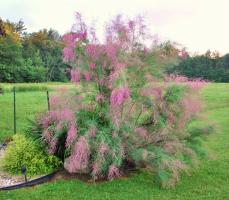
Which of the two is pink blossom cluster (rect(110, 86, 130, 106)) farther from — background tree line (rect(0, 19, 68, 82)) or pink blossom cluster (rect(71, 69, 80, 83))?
background tree line (rect(0, 19, 68, 82))

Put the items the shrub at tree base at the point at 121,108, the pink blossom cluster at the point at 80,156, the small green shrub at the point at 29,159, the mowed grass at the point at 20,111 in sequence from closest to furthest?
the pink blossom cluster at the point at 80,156 → the shrub at tree base at the point at 121,108 → the small green shrub at the point at 29,159 → the mowed grass at the point at 20,111

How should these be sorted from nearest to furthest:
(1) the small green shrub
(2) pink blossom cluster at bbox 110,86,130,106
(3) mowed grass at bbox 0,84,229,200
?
(3) mowed grass at bbox 0,84,229,200, (2) pink blossom cluster at bbox 110,86,130,106, (1) the small green shrub

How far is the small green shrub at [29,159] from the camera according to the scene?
753 centimetres

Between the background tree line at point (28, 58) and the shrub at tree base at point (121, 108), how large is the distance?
27.9 meters

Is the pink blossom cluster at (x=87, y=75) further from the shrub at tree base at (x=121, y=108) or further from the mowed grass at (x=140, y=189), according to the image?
the mowed grass at (x=140, y=189)

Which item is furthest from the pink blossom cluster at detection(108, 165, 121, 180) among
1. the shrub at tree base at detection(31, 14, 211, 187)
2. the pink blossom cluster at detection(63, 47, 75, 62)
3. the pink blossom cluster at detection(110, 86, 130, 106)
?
the pink blossom cluster at detection(63, 47, 75, 62)

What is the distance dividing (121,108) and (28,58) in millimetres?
43274

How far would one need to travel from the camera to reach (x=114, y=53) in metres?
7.14

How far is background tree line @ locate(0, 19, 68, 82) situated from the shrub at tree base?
27.9 m

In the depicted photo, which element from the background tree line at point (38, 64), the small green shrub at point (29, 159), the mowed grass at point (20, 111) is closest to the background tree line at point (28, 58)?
the background tree line at point (38, 64)

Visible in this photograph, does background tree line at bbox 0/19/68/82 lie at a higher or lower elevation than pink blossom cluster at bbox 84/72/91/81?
higher

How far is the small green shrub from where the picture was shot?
7527mm

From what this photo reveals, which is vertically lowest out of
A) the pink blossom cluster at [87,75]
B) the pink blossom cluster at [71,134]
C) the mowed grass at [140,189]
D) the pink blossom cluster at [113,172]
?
the mowed grass at [140,189]

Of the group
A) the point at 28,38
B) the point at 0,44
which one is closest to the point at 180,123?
the point at 0,44
